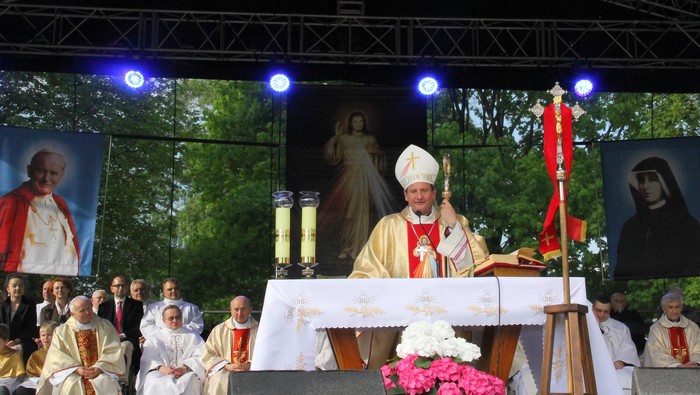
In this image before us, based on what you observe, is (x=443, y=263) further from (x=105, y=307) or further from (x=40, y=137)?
(x=40, y=137)

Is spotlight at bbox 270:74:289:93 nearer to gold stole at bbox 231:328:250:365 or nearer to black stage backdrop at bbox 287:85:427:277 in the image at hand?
black stage backdrop at bbox 287:85:427:277

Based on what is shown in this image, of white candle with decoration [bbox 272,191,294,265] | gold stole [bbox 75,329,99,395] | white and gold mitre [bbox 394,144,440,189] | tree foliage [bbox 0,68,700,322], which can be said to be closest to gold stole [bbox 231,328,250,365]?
gold stole [bbox 75,329,99,395]

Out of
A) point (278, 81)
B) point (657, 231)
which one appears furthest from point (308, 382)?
point (657, 231)

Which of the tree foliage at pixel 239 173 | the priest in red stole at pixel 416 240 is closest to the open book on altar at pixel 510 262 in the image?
the priest in red stole at pixel 416 240

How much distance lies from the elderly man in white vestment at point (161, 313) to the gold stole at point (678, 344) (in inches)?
→ 197

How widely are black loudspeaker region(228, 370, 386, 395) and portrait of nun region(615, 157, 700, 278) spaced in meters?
10.1

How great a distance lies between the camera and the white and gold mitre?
722cm

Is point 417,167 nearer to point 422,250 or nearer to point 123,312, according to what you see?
point 422,250

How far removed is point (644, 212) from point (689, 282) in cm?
1050

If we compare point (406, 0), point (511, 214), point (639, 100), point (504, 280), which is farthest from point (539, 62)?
point (639, 100)

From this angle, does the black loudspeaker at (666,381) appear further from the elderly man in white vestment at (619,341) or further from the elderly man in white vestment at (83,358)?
the elderly man in white vestment at (619,341)

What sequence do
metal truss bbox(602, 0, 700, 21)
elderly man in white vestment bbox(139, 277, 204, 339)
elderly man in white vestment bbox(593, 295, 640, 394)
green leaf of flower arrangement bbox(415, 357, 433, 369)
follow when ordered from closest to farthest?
green leaf of flower arrangement bbox(415, 357, 433, 369), elderly man in white vestment bbox(139, 277, 204, 339), elderly man in white vestment bbox(593, 295, 640, 394), metal truss bbox(602, 0, 700, 21)

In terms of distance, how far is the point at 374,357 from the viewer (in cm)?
679

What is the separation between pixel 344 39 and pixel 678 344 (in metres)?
5.11
